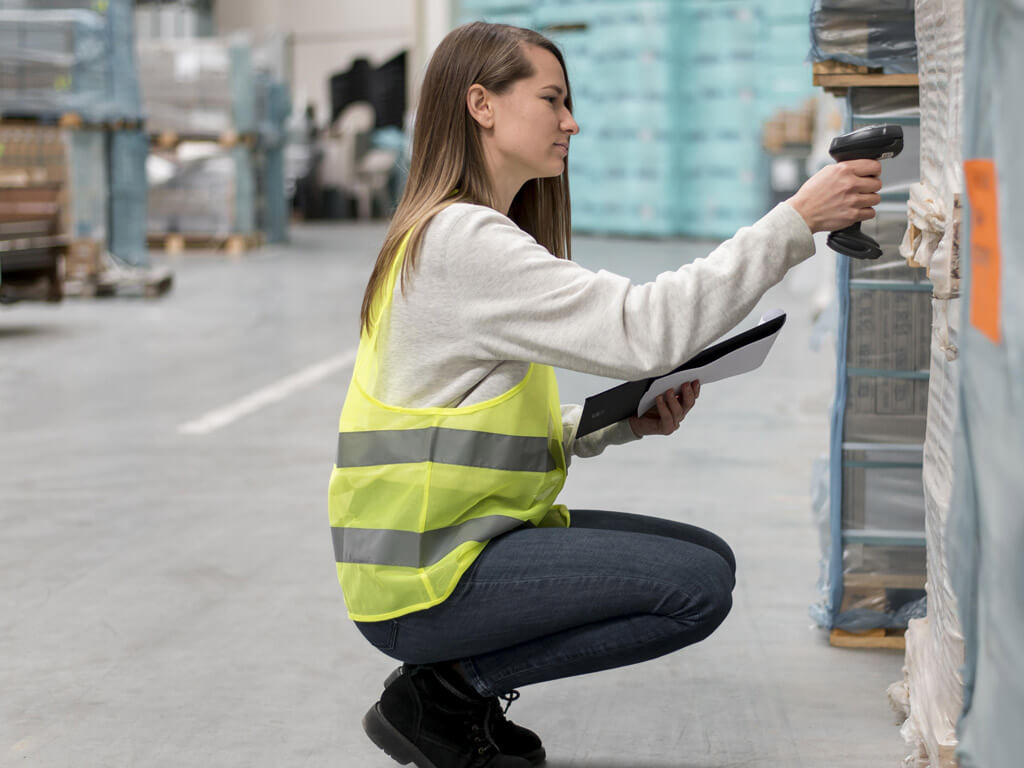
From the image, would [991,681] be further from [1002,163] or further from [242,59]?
[242,59]

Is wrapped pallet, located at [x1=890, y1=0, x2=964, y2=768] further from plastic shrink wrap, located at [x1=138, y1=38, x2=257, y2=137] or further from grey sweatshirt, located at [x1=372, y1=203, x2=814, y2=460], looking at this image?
plastic shrink wrap, located at [x1=138, y1=38, x2=257, y2=137]

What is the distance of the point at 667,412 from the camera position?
7.03ft

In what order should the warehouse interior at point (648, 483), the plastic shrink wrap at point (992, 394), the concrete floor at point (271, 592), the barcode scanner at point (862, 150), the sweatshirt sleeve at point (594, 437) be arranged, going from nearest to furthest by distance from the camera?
1. the plastic shrink wrap at point (992, 394)
2. the warehouse interior at point (648, 483)
3. the barcode scanner at point (862, 150)
4. the sweatshirt sleeve at point (594, 437)
5. the concrete floor at point (271, 592)

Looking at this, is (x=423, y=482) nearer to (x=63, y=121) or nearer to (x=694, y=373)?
(x=694, y=373)

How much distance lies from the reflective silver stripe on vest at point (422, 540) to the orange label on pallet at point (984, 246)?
849 millimetres

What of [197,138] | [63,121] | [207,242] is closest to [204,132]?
[197,138]

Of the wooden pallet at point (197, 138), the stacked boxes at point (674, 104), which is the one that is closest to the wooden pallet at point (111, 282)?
the wooden pallet at point (197, 138)

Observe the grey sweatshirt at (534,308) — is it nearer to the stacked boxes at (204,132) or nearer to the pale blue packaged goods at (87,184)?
the pale blue packaged goods at (87,184)

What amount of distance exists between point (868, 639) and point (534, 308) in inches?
55.7

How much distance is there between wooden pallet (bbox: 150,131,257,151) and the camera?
13469 millimetres

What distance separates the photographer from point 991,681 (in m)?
1.33

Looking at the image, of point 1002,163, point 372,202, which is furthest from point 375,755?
point 372,202

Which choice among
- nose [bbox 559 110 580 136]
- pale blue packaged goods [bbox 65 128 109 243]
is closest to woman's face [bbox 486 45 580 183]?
nose [bbox 559 110 580 136]

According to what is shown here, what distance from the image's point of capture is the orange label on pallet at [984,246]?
4.06 ft
